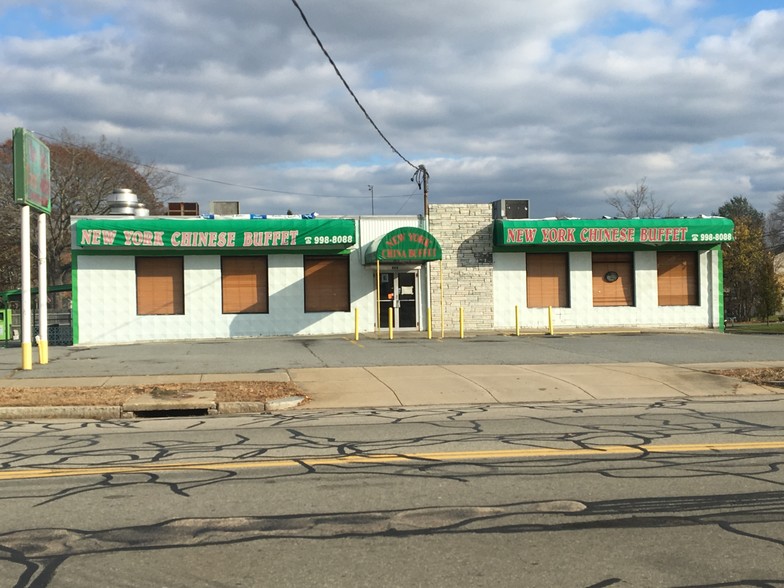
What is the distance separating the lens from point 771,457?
26.4ft

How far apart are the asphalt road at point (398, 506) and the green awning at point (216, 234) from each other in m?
14.6

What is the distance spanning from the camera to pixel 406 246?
78.7 ft

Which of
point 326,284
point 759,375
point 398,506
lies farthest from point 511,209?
point 398,506

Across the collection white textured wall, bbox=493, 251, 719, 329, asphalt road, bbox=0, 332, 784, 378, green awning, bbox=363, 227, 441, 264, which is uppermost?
green awning, bbox=363, 227, 441, 264

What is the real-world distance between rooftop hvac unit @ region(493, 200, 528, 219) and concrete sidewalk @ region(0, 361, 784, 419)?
11.4 metres

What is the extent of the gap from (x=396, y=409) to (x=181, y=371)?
5.82 metres

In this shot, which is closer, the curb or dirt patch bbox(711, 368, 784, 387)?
the curb

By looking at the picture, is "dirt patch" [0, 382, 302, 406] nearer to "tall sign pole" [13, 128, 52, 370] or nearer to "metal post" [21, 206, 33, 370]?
"metal post" [21, 206, 33, 370]

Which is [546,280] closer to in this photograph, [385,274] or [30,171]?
[385,274]

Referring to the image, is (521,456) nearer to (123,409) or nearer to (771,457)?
(771,457)

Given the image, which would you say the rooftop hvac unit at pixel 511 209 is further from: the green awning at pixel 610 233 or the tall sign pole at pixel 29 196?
the tall sign pole at pixel 29 196

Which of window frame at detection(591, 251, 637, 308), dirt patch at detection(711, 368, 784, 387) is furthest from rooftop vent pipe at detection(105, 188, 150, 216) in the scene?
dirt patch at detection(711, 368, 784, 387)

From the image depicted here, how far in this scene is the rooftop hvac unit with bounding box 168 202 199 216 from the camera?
26.3 meters

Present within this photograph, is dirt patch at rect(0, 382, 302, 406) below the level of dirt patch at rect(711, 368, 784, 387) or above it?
above
